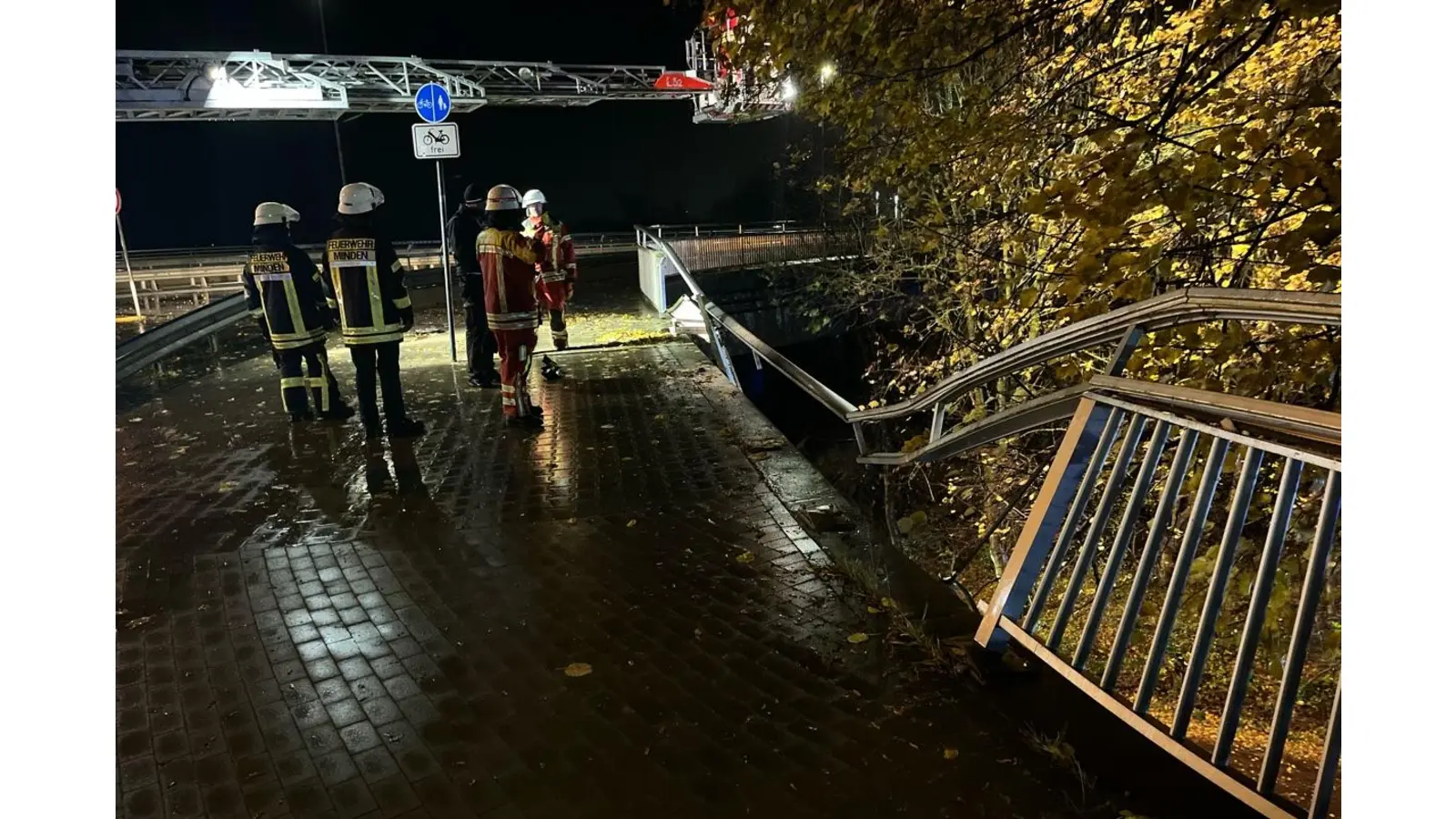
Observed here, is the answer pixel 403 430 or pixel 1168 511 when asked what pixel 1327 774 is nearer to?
pixel 1168 511

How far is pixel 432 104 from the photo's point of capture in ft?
30.8

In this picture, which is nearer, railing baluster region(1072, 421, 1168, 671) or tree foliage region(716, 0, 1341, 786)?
railing baluster region(1072, 421, 1168, 671)

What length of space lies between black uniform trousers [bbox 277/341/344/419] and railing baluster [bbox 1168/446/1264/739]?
25.2 ft

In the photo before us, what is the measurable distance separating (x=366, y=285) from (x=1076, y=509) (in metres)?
6.18

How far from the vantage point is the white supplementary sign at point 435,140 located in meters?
8.90

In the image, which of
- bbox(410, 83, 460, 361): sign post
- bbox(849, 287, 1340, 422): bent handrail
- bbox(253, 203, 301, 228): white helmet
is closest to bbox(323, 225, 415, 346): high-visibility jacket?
bbox(253, 203, 301, 228): white helmet

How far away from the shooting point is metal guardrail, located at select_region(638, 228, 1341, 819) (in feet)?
6.71

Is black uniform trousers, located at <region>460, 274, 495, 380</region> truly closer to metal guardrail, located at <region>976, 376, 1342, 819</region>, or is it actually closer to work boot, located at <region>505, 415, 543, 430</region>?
work boot, located at <region>505, 415, 543, 430</region>

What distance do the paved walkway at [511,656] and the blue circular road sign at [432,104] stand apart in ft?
14.9

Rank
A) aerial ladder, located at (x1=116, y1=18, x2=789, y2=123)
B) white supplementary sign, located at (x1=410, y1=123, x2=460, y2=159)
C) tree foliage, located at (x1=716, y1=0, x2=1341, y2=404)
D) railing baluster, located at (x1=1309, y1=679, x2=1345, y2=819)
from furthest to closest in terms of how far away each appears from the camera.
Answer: aerial ladder, located at (x1=116, y1=18, x2=789, y2=123)
white supplementary sign, located at (x1=410, y1=123, x2=460, y2=159)
tree foliage, located at (x1=716, y1=0, x2=1341, y2=404)
railing baluster, located at (x1=1309, y1=679, x2=1345, y2=819)

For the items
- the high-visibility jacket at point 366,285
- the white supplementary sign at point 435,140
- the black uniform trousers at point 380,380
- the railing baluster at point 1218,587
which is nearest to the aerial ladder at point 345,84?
the white supplementary sign at point 435,140

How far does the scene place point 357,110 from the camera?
2156cm

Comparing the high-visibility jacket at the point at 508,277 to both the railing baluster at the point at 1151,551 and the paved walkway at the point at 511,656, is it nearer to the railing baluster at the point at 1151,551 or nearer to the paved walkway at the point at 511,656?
the paved walkway at the point at 511,656

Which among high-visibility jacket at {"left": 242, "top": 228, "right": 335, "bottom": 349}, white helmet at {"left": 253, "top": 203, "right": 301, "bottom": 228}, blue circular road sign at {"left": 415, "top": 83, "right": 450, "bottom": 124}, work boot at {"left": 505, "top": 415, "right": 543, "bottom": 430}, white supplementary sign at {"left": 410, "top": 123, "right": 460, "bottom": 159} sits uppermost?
blue circular road sign at {"left": 415, "top": 83, "right": 450, "bottom": 124}
